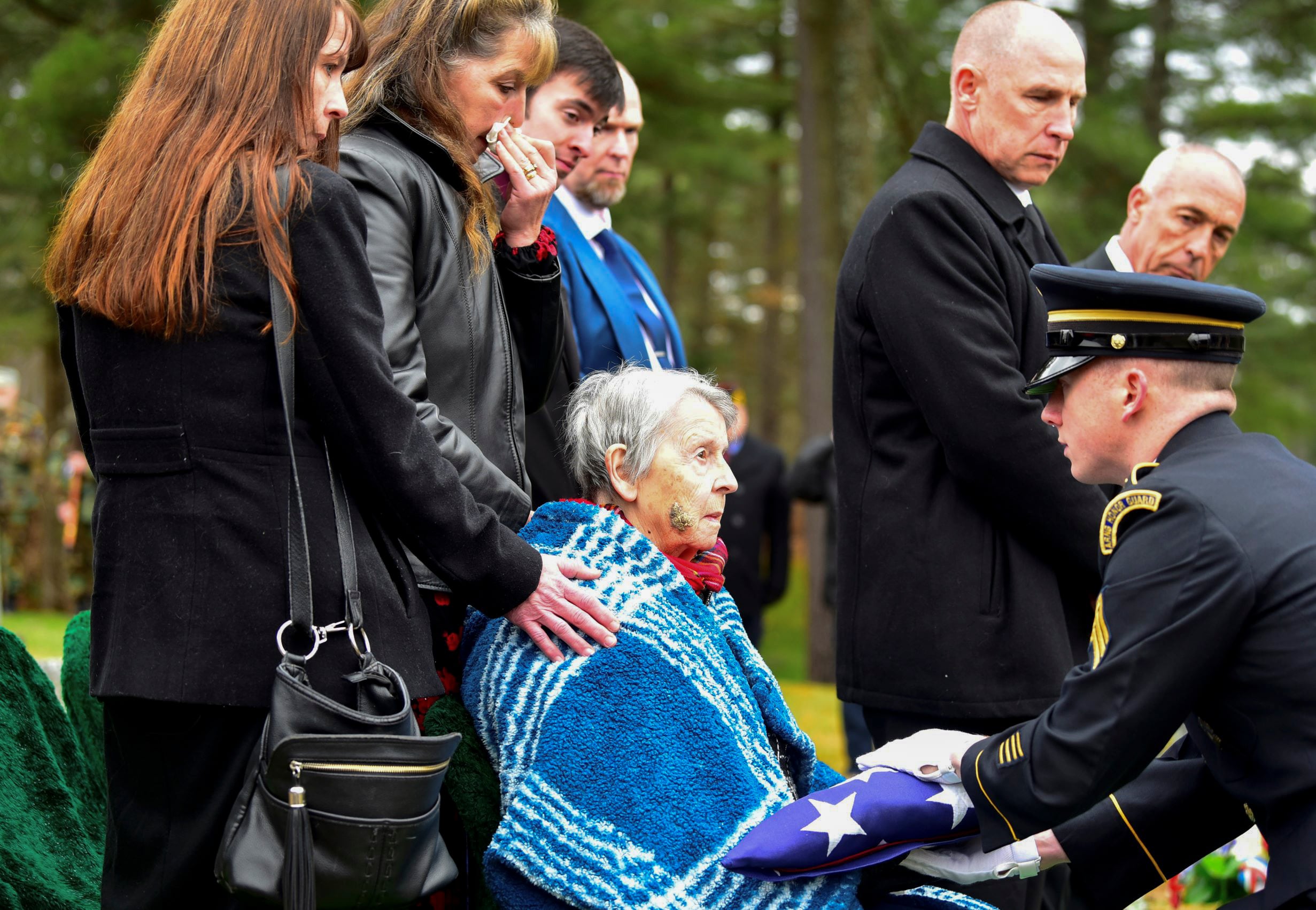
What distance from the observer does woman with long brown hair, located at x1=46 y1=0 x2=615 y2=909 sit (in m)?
2.09

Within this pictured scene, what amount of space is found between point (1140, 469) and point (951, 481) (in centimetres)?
86

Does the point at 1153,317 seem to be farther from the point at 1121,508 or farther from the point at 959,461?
the point at 959,461

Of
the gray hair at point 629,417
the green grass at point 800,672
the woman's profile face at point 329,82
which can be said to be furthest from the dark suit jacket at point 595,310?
the green grass at point 800,672

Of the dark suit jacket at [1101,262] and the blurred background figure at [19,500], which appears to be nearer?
the dark suit jacket at [1101,262]

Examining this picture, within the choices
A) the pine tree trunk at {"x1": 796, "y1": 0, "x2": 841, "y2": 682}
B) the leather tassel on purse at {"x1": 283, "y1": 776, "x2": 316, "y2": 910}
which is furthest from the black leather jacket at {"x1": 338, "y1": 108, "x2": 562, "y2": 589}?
the pine tree trunk at {"x1": 796, "y1": 0, "x2": 841, "y2": 682}

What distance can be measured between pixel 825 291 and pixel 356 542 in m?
10.3

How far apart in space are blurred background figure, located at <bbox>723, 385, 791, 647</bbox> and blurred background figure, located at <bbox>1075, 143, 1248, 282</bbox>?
4.85 metres

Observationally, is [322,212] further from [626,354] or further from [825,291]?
[825,291]

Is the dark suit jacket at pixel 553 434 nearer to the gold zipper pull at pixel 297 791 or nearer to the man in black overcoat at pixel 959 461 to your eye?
the man in black overcoat at pixel 959 461

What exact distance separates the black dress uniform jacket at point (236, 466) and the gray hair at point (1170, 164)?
311 cm

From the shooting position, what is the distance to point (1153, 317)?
90.5 inches

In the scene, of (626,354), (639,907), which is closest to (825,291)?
(626,354)

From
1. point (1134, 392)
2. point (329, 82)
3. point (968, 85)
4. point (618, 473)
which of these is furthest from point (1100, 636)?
point (968, 85)

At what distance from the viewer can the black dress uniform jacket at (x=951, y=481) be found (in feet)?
10.1
